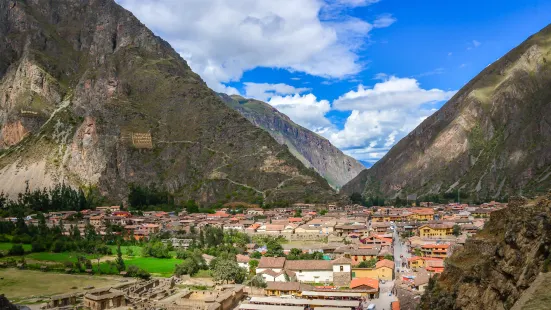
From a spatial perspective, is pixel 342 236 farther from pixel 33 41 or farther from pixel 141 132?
pixel 33 41

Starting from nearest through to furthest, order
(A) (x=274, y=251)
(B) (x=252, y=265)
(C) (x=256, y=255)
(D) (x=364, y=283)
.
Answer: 1. (D) (x=364, y=283)
2. (B) (x=252, y=265)
3. (A) (x=274, y=251)
4. (C) (x=256, y=255)

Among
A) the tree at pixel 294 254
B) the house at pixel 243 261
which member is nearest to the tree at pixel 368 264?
the tree at pixel 294 254

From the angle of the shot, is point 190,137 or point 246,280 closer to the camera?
point 246,280

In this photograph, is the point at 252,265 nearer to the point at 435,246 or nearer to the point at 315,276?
the point at 315,276

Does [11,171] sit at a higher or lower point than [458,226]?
higher

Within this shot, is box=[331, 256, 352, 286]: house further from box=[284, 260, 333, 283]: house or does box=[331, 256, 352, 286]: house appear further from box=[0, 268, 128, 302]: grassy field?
box=[0, 268, 128, 302]: grassy field

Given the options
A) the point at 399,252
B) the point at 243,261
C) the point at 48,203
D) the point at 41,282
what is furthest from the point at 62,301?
the point at 48,203

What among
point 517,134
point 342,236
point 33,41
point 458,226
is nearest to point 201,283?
point 342,236
